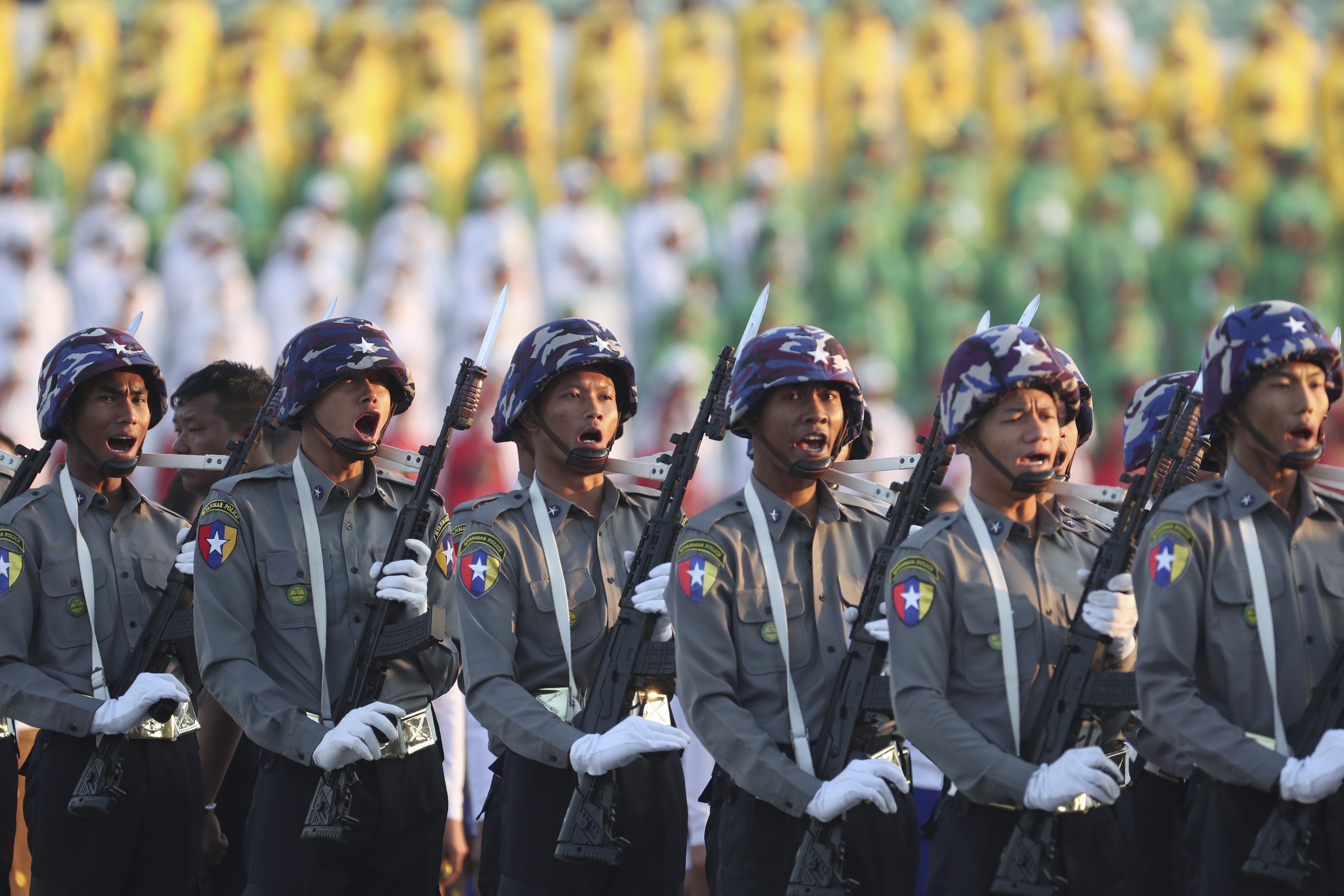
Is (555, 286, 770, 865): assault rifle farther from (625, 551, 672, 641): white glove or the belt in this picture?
the belt

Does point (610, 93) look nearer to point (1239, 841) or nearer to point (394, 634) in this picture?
point (394, 634)

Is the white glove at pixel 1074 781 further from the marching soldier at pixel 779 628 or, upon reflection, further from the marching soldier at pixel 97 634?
the marching soldier at pixel 97 634

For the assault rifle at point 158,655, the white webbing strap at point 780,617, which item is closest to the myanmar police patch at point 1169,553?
the white webbing strap at point 780,617

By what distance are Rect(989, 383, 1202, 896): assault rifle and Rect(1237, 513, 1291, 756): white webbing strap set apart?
0.34m

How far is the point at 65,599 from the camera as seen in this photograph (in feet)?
18.4

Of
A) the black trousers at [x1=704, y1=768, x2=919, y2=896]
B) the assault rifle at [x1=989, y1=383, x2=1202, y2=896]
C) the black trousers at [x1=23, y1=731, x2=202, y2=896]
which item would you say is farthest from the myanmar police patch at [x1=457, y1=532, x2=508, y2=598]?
the assault rifle at [x1=989, y1=383, x2=1202, y2=896]

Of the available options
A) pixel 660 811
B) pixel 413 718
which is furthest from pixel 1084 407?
pixel 413 718

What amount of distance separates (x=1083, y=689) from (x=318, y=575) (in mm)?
2530

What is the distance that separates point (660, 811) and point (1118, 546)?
1.70 meters

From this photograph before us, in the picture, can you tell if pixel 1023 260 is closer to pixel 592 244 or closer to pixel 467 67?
pixel 592 244

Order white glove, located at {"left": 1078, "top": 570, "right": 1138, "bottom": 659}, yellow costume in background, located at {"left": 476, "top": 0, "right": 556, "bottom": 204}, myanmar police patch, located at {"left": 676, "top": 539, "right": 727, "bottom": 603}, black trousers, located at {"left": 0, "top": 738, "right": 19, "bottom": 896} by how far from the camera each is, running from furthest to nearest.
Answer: yellow costume in background, located at {"left": 476, "top": 0, "right": 556, "bottom": 204} < black trousers, located at {"left": 0, "top": 738, "right": 19, "bottom": 896} < myanmar police patch, located at {"left": 676, "top": 539, "right": 727, "bottom": 603} < white glove, located at {"left": 1078, "top": 570, "right": 1138, "bottom": 659}

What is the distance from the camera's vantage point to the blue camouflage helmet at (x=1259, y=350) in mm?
4027

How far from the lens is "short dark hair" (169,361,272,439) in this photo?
693cm

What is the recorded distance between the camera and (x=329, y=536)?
17.0ft
